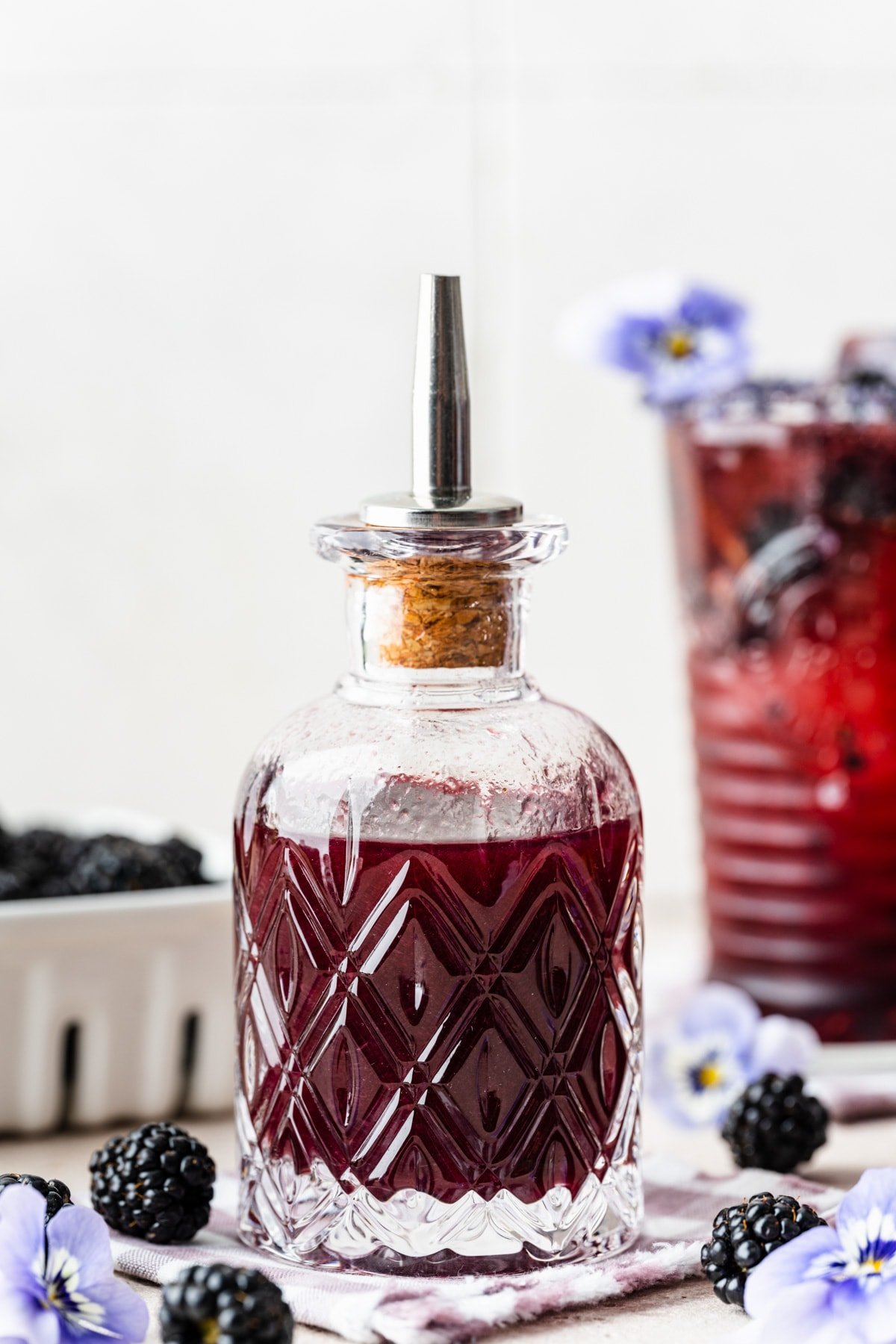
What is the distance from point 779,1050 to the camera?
1.04 metres

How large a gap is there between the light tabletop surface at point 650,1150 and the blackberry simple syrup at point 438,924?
36 mm

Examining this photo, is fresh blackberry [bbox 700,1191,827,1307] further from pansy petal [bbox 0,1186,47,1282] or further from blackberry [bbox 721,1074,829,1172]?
pansy petal [bbox 0,1186,47,1282]

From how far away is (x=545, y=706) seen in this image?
790 mm

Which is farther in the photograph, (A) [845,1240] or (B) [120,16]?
(B) [120,16]

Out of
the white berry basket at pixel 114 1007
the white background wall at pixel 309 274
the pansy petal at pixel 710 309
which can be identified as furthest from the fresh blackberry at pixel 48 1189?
the white background wall at pixel 309 274

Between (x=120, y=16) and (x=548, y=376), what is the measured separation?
43 cm

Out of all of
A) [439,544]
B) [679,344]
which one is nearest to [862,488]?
[679,344]

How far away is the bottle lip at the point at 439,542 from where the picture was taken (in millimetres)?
727

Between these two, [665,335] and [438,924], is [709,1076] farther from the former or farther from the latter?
[665,335]

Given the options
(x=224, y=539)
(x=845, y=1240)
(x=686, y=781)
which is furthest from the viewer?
(x=686, y=781)

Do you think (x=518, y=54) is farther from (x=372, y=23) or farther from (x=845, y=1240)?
(x=845, y=1240)

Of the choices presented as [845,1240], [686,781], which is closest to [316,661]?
[686,781]

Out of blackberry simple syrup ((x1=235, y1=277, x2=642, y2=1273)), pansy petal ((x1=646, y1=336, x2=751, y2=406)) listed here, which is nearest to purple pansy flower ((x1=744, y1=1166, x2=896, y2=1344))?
blackberry simple syrup ((x1=235, y1=277, x2=642, y2=1273))

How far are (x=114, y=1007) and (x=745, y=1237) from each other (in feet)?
1.28
